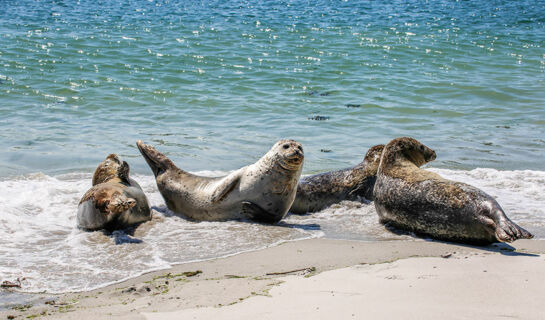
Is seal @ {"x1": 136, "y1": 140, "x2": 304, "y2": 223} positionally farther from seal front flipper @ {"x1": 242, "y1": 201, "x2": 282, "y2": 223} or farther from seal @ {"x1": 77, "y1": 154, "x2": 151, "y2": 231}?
seal @ {"x1": 77, "y1": 154, "x2": 151, "y2": 231}

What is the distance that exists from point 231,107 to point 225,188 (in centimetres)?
616

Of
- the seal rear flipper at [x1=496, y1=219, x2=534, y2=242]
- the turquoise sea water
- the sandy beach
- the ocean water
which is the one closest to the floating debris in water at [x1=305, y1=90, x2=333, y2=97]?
the ocean water

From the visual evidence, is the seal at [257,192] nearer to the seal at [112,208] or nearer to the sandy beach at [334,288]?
the seal at [112,208]

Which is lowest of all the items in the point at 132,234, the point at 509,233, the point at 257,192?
the point at 132,234

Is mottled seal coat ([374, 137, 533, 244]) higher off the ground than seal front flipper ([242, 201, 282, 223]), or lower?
higher

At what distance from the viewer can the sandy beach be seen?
10.9 ft

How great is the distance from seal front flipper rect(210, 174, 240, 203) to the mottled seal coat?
4.58 ft

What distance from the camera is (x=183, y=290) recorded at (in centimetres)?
406

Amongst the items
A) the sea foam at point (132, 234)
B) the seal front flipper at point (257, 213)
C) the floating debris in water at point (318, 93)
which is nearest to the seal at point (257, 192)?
the seal front flipper at point (257, 213)

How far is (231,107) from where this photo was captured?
12648 millimetres

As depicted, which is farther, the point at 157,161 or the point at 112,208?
the point at 157,161

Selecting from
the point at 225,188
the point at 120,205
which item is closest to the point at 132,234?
the point at 120,205

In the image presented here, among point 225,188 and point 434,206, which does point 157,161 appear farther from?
point 434,206

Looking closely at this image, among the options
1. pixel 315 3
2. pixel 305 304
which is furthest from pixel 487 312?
pixel 315 3
